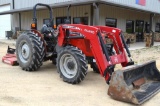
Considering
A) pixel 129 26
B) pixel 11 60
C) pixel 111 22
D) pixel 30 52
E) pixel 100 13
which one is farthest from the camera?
pixel 129 26

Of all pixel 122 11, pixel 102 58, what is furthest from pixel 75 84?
pixel 122 11

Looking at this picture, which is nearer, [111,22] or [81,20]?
[81,20]

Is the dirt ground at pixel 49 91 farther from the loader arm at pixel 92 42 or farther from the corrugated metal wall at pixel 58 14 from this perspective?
the corrugated metal wall at pixel 58 14

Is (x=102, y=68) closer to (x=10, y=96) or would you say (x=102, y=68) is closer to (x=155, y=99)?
(x=155, y=99)

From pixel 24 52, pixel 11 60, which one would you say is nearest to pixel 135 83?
pixel 24 52

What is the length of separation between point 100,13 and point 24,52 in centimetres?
1020

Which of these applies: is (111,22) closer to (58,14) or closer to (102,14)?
Answer: (102,14)

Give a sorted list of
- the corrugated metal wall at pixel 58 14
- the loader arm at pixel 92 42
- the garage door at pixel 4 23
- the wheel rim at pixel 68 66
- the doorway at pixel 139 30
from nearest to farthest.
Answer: the loader arm at pixel 92 42, the wheel rim at pixel 68 66, the corrugated metal wall at pixel 58 14, the doorway at pixel 139 30, the garage door at pixel 4 23

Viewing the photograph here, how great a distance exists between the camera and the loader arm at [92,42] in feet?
15.7

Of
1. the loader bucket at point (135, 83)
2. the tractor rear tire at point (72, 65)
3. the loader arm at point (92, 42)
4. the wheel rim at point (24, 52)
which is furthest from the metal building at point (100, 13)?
the loader bucket at point (135, 83)

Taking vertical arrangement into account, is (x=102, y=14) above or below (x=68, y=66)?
above

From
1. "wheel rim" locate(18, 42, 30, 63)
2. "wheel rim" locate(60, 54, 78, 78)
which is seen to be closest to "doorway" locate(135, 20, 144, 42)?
"wheel rim" locate(18, 42, 30, 63)

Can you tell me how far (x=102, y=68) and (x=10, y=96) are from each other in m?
1.95

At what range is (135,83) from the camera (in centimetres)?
485
